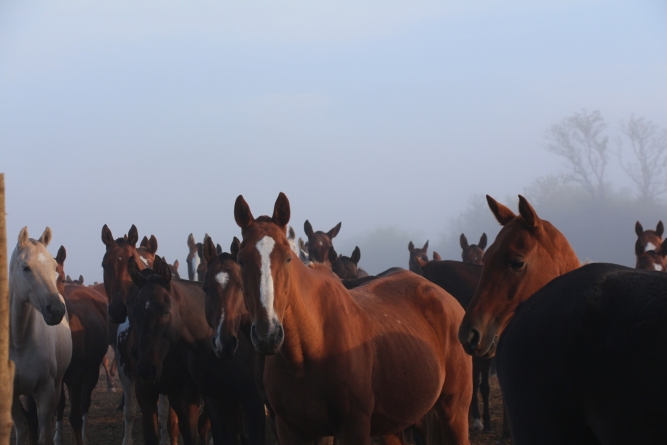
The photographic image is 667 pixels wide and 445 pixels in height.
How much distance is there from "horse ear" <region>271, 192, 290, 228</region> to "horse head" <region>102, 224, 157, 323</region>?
171 inches

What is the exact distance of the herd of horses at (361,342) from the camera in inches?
108

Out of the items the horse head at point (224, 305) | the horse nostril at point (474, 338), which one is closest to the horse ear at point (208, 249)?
the horse head at point (224, 305)

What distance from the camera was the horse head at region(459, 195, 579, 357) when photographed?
13.4 ft

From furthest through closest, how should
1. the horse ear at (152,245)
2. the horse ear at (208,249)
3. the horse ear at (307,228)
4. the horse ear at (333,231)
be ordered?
the horse ear at (307,228), the horse ear at (333,231), the horse ear at (152,245), the horse ear at (208,249)

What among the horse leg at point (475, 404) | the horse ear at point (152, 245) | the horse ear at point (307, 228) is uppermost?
the horse ear at point (307, 228)

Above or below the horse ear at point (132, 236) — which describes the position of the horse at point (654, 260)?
below

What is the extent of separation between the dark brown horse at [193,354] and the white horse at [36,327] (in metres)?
1.24

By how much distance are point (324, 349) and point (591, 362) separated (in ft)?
7.14

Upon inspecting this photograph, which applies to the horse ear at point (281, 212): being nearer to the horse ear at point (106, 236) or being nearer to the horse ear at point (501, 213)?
the horse ear at point (501, 213)

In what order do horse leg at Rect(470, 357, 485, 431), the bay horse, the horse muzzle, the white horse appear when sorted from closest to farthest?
the horse muzzle < the bay horse < the white horse < horse leg at Rect(470, 357, 485, 431)

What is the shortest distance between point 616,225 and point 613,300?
158 ft

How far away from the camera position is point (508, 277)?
13.6ft

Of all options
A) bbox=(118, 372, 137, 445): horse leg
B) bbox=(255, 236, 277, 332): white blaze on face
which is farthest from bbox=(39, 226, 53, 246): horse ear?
bbox=(255, 236, 277, 332): white blaze on face

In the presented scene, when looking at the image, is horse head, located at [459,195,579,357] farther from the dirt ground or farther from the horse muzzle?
the dirt ground
